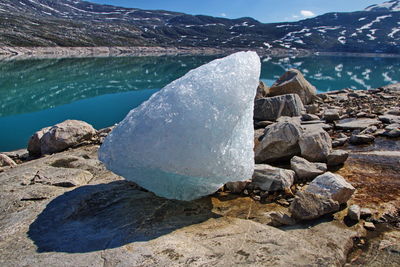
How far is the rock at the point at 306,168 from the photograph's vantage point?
5098 mm

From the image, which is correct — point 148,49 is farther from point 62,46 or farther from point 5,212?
point 5,212

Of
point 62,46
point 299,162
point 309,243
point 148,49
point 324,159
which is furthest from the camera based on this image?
point 148,49

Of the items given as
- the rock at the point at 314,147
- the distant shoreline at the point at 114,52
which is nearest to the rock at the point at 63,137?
the rock at the point at 314,147

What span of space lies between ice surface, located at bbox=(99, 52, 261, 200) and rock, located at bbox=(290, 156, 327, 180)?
4.19ft

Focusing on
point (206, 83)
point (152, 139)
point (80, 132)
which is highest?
point (206, 83)

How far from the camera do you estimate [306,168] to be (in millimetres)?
5168

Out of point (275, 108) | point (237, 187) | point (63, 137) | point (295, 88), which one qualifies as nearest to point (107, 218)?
point (237, 187)

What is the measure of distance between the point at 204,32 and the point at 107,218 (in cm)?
14749

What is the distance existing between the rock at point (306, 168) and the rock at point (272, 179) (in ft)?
0.69

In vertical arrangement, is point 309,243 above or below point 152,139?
below

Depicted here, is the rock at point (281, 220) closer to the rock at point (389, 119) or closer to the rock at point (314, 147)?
the rock at point (314, 147)

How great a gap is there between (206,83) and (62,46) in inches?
3592

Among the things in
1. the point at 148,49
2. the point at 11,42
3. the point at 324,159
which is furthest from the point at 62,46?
the point at 324,159

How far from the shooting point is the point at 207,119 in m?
3.77
